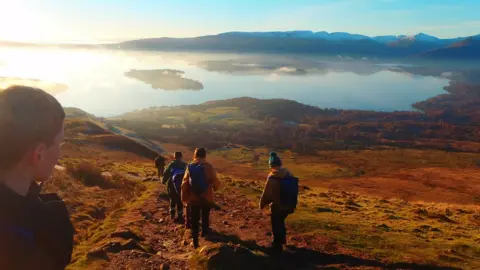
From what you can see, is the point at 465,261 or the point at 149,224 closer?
the point at 465,261

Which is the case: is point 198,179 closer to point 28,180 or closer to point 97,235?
point 97,235

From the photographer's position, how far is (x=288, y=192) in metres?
8.75

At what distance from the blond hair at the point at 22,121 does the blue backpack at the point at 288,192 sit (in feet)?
22.9

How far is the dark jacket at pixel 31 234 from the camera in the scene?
189cm

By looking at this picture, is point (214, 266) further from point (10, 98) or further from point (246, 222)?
point (10, 98)

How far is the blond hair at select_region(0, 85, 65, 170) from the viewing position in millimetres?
1951

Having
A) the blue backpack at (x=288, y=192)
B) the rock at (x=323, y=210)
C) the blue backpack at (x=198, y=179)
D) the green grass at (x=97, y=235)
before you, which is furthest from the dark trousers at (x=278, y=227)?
the rock at (x=323, y=210)

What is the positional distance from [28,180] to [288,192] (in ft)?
23.1

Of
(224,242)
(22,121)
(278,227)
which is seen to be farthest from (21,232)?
(224,242)

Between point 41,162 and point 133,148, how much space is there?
6730 centimetres

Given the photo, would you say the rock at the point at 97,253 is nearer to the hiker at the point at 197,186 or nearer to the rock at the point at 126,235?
the rock at the point at 126,235

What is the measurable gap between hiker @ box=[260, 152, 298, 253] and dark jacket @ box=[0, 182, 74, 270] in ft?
22.4

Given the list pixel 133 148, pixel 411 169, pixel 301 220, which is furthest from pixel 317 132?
pixel 301 220

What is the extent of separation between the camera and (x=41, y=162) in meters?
2.15
